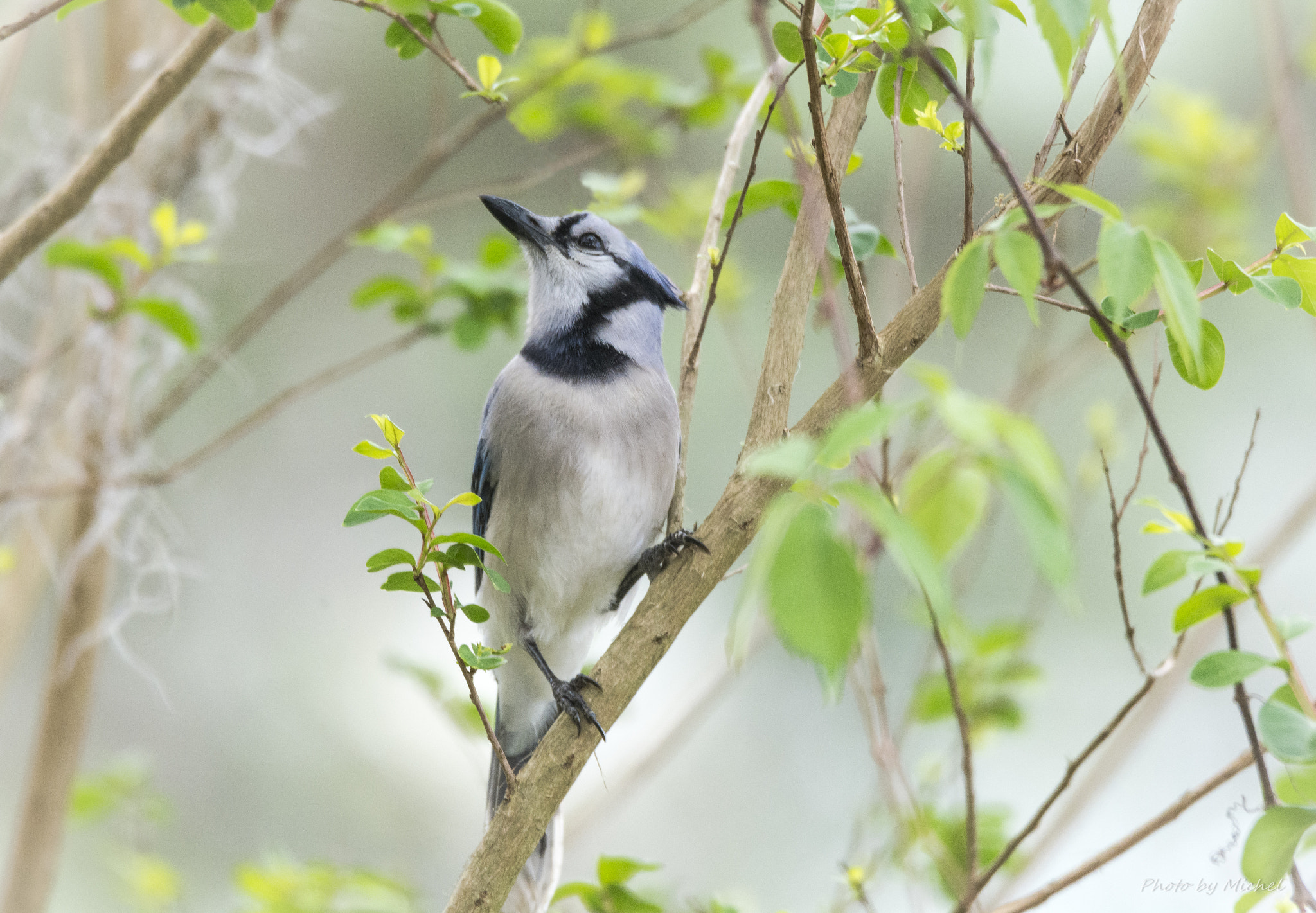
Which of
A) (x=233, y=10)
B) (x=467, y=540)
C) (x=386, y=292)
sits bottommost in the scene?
(x=467, y=540)

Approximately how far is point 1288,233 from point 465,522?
223cm

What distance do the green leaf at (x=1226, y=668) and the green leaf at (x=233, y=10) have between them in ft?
→ 3.22

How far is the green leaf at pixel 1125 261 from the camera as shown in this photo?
60 centimetres

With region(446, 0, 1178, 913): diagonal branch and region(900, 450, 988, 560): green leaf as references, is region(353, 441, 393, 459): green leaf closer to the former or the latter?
region(446, 0, 1178, 913): diagonal branch

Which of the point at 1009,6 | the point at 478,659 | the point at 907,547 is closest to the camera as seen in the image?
the point at 907,547

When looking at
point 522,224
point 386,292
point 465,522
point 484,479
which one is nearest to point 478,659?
point 484,479

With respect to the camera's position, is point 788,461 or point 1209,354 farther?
point 1209,354

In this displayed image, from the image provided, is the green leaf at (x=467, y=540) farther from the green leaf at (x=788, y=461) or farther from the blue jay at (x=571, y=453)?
the blue jay at (x=571, y=453)

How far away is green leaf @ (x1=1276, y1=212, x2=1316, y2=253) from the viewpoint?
0.92 m

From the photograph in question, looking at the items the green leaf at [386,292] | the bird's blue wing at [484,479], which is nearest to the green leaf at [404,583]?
the bird's blue wing at [484,479]

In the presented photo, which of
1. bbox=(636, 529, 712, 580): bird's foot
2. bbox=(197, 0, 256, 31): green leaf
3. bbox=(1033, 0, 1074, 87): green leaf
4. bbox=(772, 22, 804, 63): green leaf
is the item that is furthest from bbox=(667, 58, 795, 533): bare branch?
bbox=(1033, 0, 1074, 87): green leaf

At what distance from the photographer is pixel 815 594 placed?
0.51 m

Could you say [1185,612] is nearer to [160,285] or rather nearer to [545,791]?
[545,791]

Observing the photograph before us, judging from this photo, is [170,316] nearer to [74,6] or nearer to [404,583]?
[74,6]
